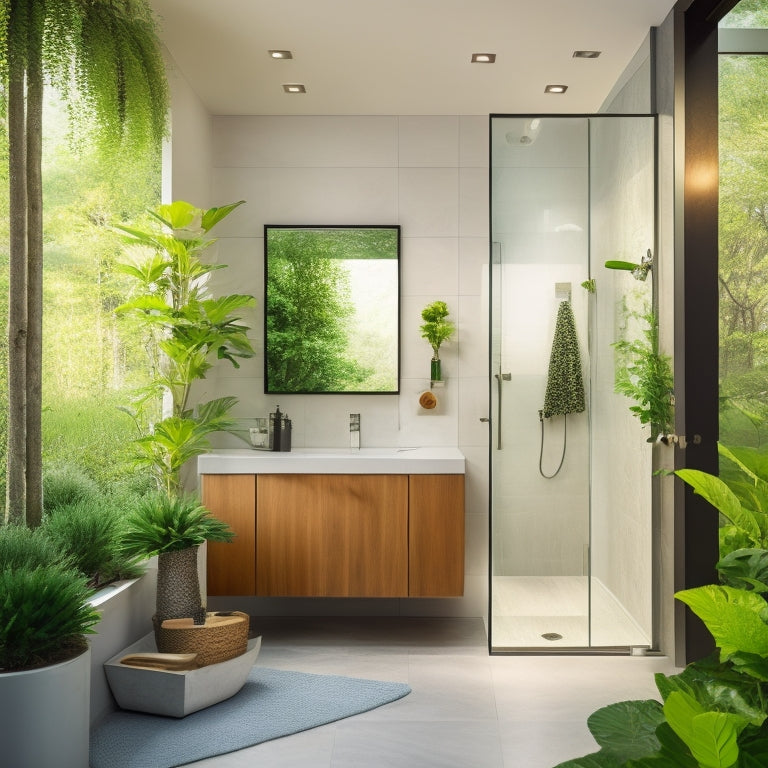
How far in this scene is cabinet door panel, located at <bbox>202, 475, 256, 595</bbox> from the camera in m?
4.10

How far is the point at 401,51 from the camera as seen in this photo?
3887 millimetres

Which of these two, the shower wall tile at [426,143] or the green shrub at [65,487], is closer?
the green shrub at [65,487]

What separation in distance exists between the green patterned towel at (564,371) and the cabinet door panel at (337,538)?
2.94ft

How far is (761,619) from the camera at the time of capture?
1.09 metres

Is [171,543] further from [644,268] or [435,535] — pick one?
[644,268]

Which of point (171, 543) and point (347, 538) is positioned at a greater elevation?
point (171, 543)

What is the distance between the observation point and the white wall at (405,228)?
472cm

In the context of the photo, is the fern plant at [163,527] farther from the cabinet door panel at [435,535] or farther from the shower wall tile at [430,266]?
the shower wall tile at [430,266]

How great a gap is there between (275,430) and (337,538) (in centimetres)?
77

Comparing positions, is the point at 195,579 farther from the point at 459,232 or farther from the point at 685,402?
the point at 459,232

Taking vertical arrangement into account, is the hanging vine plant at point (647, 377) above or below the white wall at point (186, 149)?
below

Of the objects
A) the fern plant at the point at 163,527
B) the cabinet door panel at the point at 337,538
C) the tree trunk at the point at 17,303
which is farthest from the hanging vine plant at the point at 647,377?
the tree trunk at the point at 17,303

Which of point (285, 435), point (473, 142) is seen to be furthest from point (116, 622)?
point (473, 142)

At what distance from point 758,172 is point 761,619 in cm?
256
